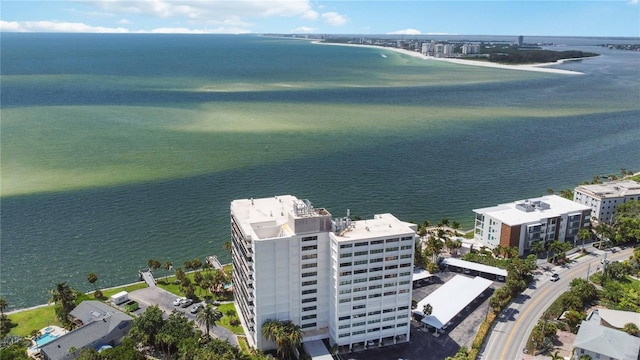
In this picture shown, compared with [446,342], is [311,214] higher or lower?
higher

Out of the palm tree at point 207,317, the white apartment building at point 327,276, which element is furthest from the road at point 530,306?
the palm tree at point 207,317

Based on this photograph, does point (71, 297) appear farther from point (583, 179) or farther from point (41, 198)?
Answer: point (583, 179)

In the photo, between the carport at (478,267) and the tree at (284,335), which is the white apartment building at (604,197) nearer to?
the carport at (478,267)

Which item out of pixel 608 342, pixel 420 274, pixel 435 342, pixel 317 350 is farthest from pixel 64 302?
pixel 608 342

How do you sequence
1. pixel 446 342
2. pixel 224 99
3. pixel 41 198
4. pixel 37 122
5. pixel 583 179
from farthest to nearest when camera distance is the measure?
pixel 224 99 → pixel 37 122 → pixel 583 179 → pixel 41 198 → pixel 446 342

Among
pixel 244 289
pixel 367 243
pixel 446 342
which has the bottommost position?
pixel 446 342

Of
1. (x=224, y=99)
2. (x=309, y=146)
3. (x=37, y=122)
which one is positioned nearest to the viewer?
(x=309, y=146)

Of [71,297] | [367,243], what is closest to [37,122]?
[71,297]

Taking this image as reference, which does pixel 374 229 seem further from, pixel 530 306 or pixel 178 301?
pixel 178 301

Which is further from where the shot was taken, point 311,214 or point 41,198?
point 41,198
